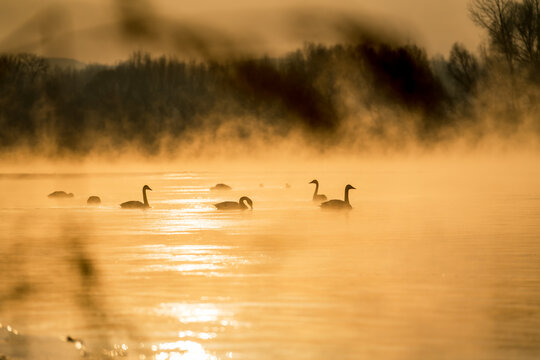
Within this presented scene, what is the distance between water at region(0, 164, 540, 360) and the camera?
8648 mm

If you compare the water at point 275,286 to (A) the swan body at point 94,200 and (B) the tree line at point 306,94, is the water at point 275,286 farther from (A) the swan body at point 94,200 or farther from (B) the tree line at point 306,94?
(A) the swan body at point 94,200

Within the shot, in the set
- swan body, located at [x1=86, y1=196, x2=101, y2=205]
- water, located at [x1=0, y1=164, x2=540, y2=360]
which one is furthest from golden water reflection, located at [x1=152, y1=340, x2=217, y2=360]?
swan body, located at [x1=86, y1=196, x2=101, y2=205]

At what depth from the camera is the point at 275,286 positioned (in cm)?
1331

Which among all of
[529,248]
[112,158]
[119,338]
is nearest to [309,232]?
[529,248]

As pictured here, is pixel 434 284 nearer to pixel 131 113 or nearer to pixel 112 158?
pixel 131 113

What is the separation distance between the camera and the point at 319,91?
2.99 meters

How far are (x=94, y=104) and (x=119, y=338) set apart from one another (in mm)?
6051

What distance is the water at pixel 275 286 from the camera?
28.4ft

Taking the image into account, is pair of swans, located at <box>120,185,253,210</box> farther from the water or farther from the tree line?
the tree line

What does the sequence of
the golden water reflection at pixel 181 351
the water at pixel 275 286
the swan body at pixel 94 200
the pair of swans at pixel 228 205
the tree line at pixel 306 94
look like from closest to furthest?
the tree line at pixel 306 94 → the golden water reflection at pixel 181 351 → the water at pixel 275 286 → the pair of swans at pixel 228 205 → the swan body at pixel 94 200

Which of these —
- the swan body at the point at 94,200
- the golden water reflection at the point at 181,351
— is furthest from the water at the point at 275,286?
the swan body at the point at 94,200

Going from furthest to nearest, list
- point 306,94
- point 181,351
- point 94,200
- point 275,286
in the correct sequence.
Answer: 1. point 94,200
2. point 275,286
3. point 181,351
4. point 306,94

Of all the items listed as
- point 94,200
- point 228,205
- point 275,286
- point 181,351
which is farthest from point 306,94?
point 94,200

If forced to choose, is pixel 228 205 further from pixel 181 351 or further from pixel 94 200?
pixel 181 351
